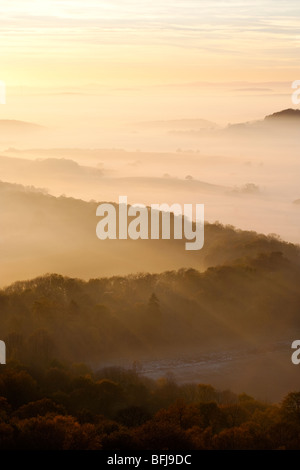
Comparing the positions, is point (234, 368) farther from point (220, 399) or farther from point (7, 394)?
point (7, 394)

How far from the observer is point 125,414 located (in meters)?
35.8

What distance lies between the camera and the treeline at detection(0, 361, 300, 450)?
29.8 meters

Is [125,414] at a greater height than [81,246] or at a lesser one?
lesser

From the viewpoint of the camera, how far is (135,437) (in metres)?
29.8

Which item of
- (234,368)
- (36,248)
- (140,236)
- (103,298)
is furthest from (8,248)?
(234,368)

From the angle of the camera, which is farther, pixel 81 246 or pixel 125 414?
pixel 81 246

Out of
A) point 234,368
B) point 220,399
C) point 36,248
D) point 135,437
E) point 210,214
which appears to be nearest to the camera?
point 135,437

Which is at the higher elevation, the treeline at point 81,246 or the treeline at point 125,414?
the treeline at point 81,246

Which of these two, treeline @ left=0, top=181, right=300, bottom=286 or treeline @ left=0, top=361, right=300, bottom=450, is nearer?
treeline @ left=0, top=361, right=300, bottom=450

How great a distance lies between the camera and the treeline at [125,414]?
2984cm

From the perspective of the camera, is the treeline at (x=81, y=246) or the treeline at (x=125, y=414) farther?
the treeline at (x=81, y=246)

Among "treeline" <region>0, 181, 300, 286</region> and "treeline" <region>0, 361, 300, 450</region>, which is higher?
"treeline" <region>0, 181, 300, 286</region>

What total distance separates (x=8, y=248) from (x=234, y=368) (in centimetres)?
7891
